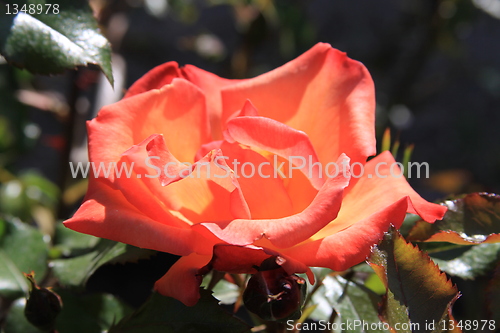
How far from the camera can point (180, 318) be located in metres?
0.49

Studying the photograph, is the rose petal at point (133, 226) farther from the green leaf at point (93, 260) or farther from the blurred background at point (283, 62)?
the blurred background at point (283, 62)

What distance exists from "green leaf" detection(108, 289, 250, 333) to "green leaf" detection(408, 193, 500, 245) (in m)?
0.22

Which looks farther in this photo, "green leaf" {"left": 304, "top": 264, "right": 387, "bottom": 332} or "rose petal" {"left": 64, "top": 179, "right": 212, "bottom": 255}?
"green leaf" {"left": 304, "top": 264, "right": 387, "bottom": 332}

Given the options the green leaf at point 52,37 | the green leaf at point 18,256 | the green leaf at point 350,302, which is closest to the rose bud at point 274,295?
the green leaf at point 350,302

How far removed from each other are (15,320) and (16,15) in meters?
0.39

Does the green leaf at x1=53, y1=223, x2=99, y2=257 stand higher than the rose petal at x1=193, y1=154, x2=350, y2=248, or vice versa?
the rose petal at x1=193, y1=154, x2=350, y2=248

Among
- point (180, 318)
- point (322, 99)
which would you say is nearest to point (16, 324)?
point (180, 318)

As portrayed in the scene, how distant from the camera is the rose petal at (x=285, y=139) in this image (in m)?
0.47

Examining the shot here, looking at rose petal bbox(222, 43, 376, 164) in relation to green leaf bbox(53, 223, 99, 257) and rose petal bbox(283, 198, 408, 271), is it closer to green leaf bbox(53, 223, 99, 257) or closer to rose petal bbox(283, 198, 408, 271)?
rose petal bbox(283, 198, 408, 271)

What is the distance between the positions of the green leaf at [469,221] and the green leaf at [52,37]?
38 centimetres

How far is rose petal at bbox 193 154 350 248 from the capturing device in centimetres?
39

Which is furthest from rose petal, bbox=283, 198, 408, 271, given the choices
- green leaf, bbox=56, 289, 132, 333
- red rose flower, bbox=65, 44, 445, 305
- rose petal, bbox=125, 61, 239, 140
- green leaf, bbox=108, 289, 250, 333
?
green leaf, bbox=56, 289, 132, 333

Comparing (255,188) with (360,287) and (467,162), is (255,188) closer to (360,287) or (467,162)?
(360,287)

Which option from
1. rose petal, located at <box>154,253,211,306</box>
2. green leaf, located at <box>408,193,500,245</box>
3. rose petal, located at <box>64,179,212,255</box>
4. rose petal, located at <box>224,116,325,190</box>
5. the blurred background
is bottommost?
the blurred background
